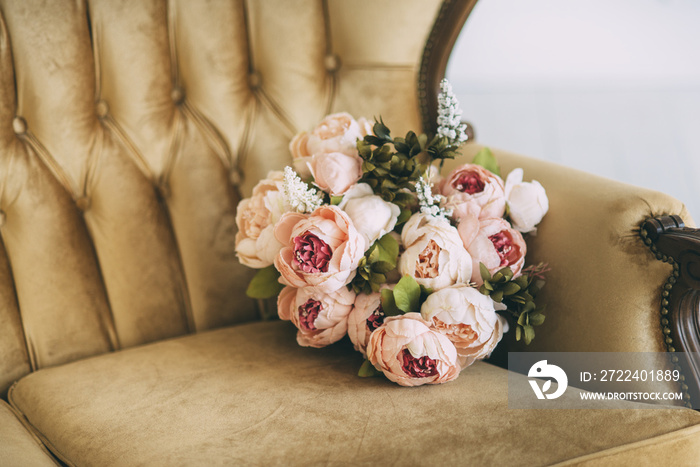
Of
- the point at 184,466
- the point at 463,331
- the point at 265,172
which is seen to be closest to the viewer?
the point at 184,466

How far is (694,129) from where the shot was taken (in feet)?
4.80

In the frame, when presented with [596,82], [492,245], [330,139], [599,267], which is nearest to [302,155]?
[330,139]

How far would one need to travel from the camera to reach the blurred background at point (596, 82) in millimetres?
1441

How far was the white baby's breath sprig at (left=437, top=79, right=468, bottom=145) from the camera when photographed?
686mm

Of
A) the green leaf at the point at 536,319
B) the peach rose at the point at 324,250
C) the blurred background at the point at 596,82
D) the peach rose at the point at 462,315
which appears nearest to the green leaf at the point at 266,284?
the peach rose at the point at 324,250

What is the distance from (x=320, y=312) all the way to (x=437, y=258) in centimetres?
16

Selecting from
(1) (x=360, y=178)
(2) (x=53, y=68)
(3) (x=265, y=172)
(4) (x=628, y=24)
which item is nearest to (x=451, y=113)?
(1) (x=360, y=178)

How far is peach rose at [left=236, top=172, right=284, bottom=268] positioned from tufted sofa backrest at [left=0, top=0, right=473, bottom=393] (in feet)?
0.71

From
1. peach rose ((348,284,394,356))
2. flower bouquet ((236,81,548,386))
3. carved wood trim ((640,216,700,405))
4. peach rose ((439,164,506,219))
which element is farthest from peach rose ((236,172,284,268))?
carved wood trim ((640,216,700,405))

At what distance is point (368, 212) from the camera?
639 mm

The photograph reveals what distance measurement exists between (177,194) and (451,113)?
1.62 ft

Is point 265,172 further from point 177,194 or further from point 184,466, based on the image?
point 184,466

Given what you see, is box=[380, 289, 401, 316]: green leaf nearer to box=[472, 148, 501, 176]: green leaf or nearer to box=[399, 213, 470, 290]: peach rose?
box=[399, 213, 470, 290]: peach rose

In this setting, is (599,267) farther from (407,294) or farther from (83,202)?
(83,202)
